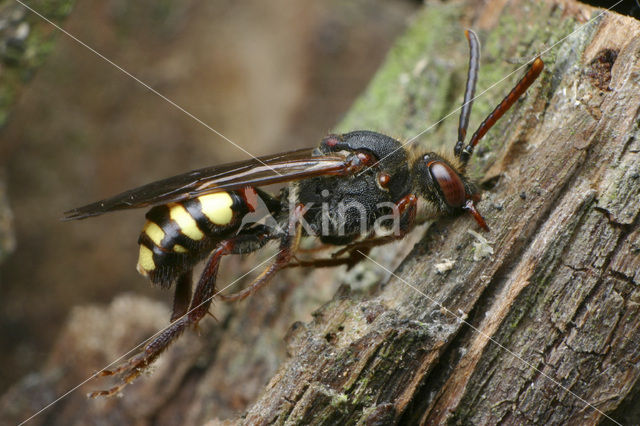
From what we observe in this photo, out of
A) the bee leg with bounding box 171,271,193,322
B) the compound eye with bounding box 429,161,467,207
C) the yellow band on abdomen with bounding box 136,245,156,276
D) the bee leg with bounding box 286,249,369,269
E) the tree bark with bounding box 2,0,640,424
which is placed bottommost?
the tree bark with bounding box 2,0,640,424

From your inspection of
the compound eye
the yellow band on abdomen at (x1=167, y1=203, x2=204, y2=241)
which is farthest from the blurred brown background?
the compound eye

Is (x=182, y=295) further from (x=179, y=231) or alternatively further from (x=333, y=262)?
(x=333, y=262)

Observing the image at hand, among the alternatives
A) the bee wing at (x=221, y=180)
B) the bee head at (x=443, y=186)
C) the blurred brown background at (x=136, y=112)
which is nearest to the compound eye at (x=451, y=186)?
the bee head at (x=443, y=186)

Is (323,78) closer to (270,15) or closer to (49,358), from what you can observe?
(270,15)

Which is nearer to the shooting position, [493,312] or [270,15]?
[493,312]

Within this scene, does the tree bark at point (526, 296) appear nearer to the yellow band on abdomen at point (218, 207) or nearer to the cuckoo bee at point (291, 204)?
the cuckoo bee at point (291, 204)

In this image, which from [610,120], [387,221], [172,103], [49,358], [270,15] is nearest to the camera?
[610,120]

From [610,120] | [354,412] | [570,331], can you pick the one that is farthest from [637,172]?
[354,412]

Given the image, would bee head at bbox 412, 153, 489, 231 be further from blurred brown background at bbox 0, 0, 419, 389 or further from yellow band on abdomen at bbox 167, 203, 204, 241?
blurred brown background at bbox 0, 0, 419, 389

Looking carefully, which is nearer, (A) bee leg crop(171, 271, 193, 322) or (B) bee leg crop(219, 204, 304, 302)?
(B) bee leg crop(219, 204, 304, 302)
